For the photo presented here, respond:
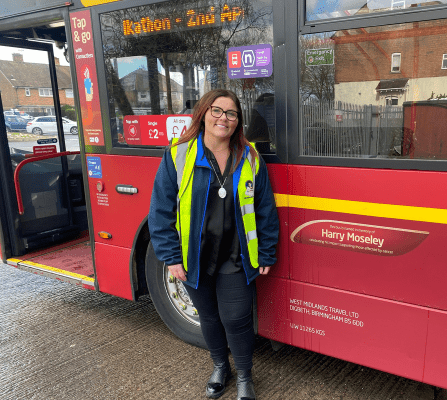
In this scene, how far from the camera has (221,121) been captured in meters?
2.33

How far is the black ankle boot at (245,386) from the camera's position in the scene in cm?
261

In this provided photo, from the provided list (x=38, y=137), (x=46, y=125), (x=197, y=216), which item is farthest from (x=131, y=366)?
(x=46, y=125)

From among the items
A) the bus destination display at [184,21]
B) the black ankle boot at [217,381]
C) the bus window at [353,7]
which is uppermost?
the bus destination display at [184,21]

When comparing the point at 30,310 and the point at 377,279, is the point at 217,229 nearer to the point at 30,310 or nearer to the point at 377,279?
the point at 377,279

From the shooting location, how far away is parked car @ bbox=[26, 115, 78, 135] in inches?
185

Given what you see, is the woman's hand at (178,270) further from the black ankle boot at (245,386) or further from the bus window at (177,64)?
the bus window at (177,64)

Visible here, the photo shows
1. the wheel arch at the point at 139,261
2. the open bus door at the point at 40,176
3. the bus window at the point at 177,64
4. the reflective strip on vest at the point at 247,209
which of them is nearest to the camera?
the reflective strip on vest at the point at 247,209

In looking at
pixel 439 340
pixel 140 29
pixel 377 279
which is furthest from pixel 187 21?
pixel 439 340

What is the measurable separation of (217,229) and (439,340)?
1.25m

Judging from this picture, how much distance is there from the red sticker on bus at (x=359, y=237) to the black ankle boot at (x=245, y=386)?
0.87 m

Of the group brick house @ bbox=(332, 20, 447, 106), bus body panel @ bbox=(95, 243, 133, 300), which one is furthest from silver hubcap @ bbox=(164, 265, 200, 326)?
brick house @ bbox=(332, 20, 447, 106)

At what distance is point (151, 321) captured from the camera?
3.77 metres

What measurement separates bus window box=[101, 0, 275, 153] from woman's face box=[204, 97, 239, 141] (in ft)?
0.88

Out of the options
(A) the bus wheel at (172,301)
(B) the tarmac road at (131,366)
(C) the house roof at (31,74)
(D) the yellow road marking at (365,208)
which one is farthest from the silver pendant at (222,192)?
(C) the house roof at (31,74)
